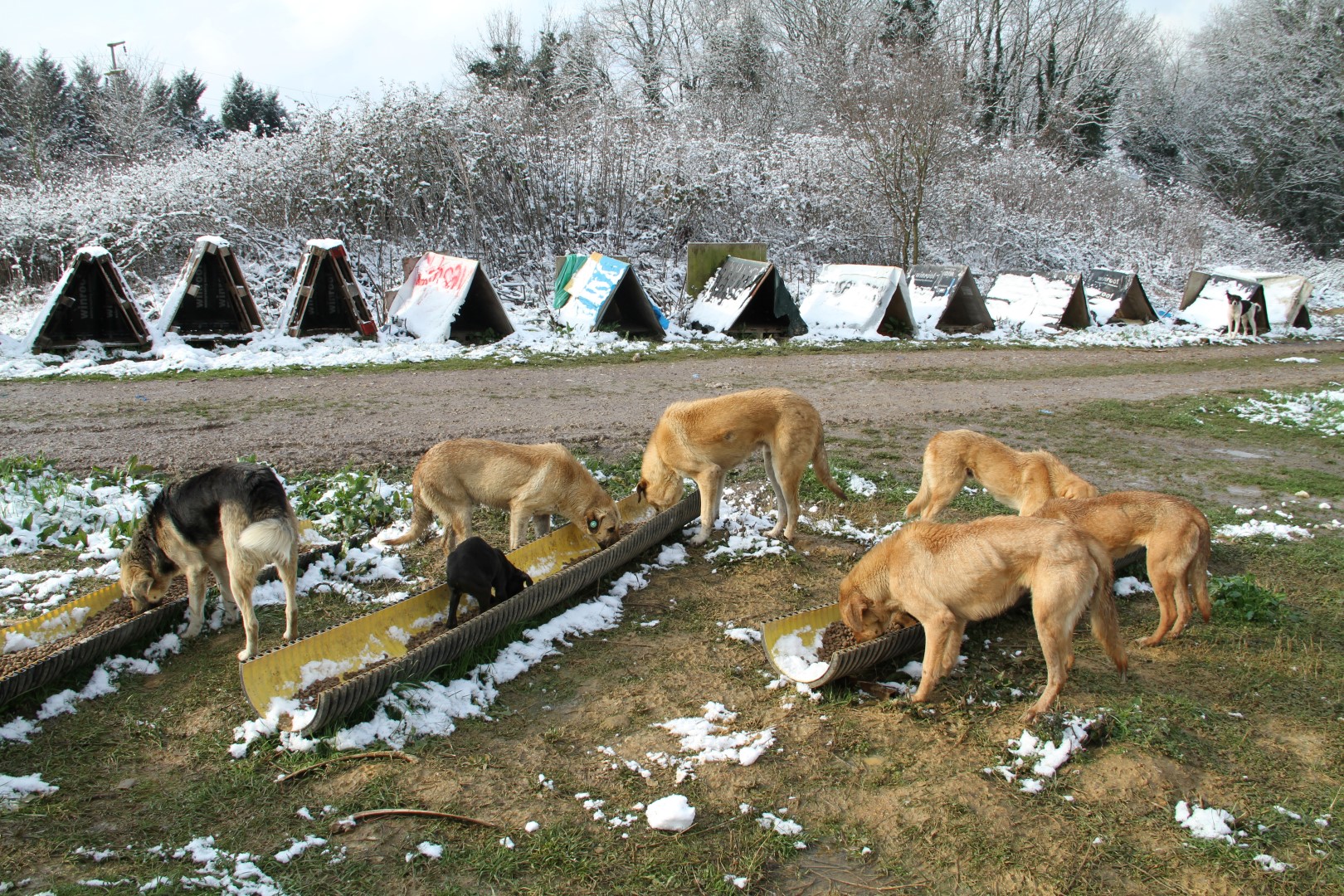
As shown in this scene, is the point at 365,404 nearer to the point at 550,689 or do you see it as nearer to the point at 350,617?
the point at 350,617

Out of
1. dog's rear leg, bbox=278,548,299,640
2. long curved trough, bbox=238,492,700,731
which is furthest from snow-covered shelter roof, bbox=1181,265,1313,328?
dog's rear leg, bbox=278,548,299,640

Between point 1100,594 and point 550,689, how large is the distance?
2927 millimetres

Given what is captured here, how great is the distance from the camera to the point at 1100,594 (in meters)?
4.46

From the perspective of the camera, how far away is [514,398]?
440 inches

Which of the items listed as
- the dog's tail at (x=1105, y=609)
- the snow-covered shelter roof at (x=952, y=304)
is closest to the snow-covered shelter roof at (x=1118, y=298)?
the snow-covered shelter roof at (x=952, y=304)

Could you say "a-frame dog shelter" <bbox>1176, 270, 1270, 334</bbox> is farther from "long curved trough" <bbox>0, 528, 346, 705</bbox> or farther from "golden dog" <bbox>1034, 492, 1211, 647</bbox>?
"long curved trough" <bbox>0, 528, 346, 705</bbox>

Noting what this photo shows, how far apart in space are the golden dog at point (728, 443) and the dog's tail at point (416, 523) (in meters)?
1.73

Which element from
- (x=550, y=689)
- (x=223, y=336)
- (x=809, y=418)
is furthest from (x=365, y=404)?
(x=550, y=689)

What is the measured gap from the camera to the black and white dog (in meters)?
4.75

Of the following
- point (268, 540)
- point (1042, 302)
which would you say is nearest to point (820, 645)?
point (268, 540)

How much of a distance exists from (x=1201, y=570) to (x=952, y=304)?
13.8m

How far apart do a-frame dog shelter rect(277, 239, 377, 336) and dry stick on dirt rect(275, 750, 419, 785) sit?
11527mm

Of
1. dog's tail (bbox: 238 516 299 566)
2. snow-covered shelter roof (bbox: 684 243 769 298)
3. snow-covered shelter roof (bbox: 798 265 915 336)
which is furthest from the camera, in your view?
Result: snow-covered shelter roof (bbox: 684 243 769 298)

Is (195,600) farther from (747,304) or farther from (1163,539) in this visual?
(747,304)
